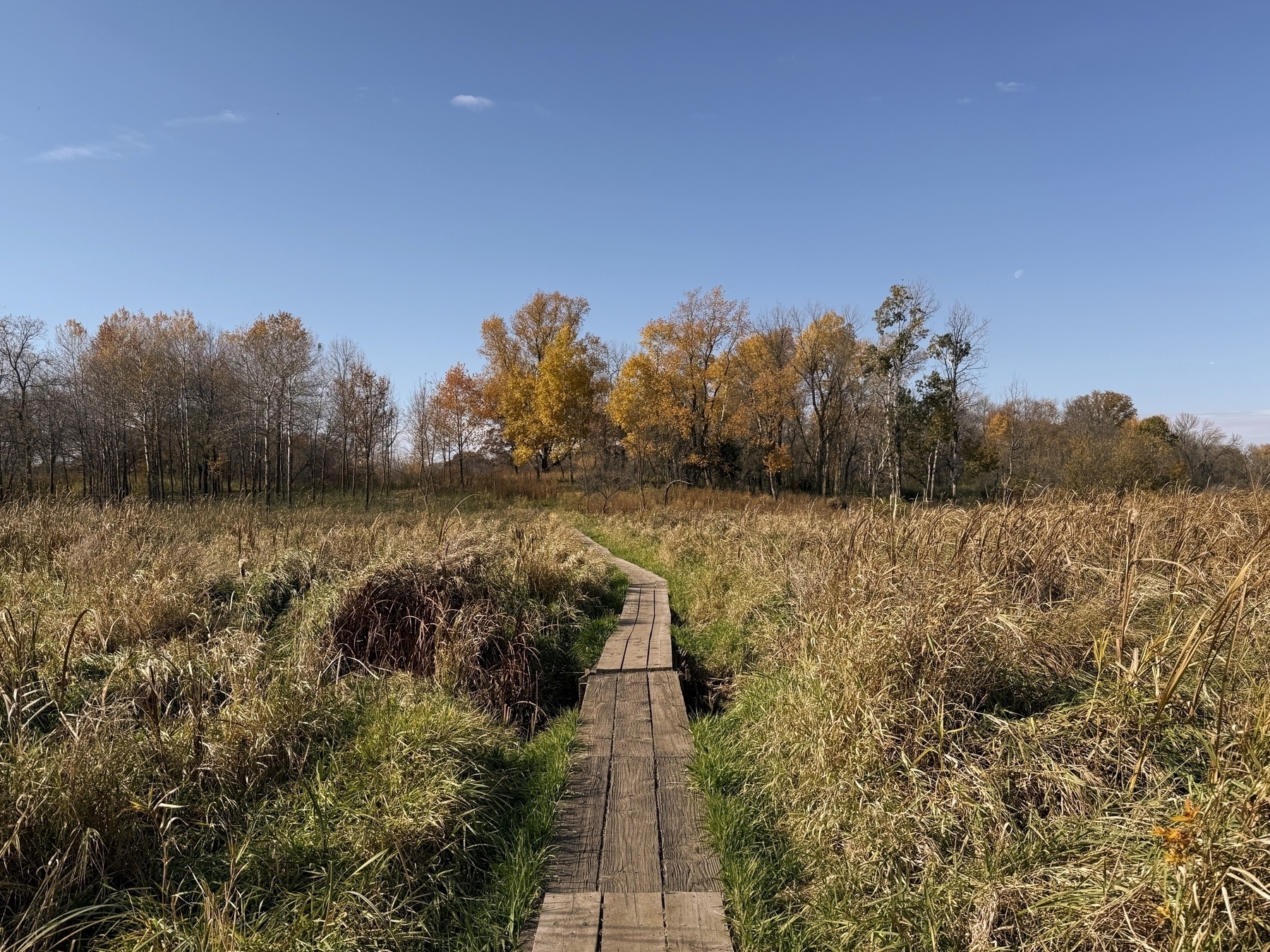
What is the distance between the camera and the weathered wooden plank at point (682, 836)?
9.37ft

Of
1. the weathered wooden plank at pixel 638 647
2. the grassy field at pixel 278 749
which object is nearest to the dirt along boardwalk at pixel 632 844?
the grassy field at pixel 278 749

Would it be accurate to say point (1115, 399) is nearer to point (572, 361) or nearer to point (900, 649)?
point (572, 361)

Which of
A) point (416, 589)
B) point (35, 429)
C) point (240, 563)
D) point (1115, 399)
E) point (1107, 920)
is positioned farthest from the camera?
point (1115, 399)

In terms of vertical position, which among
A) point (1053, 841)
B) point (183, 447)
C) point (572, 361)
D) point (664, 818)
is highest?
point (572, 361)

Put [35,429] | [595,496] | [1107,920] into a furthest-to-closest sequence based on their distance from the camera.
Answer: [35,429] → [595,496] → [1107,920]

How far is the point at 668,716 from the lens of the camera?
4.72 m

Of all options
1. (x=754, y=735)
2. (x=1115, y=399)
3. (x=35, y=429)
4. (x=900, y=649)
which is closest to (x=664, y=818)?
(x=754, y=735)

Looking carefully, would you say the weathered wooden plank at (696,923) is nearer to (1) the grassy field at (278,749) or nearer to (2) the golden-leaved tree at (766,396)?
(1) the grassy field at (278,749)

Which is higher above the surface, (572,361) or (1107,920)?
(572,361)

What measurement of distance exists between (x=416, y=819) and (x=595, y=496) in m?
19.6

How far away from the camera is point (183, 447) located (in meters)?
31.9

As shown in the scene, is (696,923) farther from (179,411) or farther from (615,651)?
(179,411)

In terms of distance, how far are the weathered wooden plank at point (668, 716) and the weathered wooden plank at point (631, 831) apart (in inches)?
8.9

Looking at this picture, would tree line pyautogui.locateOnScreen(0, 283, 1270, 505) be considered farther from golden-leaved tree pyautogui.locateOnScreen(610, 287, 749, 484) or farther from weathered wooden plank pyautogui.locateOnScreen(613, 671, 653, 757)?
weathered wooden plank pyautogui.locateOnScreen(613, 671, 653, 757)
